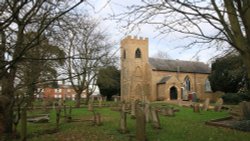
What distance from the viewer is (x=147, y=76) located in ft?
190

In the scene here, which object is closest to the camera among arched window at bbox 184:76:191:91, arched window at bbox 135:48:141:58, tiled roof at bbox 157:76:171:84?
tiled roof at bbox 157:76:171:84

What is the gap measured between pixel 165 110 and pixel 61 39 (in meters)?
14.2

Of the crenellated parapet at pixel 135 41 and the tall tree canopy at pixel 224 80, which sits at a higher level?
the crenellated parapet at pixel 135 41

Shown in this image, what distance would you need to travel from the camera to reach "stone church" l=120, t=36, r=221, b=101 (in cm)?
5481

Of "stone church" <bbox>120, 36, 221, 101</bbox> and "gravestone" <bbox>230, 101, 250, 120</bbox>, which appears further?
"stone church" <bbox>120, 36, 221, 101</bbox>

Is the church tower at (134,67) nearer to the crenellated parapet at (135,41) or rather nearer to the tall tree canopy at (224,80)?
the crenellated parapet at (135,41)

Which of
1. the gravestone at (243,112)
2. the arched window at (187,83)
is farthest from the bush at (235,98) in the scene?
the arched window at (187,83)

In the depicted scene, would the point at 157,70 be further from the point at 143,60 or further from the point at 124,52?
the point at 124,52

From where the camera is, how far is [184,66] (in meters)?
Result: 61.2

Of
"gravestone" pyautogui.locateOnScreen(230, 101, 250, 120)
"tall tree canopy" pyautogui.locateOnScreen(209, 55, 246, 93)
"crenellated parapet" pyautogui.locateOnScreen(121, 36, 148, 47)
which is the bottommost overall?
"gravestone" pyautogui.locateOnScreen(230, 101, 250, 120)

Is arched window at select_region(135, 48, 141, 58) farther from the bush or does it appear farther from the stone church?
the bush

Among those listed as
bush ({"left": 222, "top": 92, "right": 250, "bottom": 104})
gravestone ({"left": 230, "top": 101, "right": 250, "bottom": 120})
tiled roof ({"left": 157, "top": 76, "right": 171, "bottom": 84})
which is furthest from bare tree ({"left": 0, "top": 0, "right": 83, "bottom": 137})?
tiled roof ({"left": 157, "top": 76, "right": 171, "bottom": 84})

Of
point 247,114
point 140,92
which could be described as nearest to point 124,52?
point 140,92

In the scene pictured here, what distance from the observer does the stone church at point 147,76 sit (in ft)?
180
